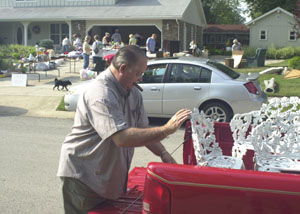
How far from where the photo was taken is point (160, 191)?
247 centimetres

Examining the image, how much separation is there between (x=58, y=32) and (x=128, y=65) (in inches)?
1389

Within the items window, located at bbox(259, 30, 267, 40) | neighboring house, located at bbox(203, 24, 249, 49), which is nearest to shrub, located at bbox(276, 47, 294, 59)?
window, located at bbox(259, 30, 267, 40)

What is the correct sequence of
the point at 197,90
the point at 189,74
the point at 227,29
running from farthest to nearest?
the point at 227,29
the point at 189,74
the point at 197,90

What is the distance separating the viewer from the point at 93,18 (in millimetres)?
32094

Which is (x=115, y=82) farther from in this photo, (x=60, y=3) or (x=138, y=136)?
(x=60, y=3)

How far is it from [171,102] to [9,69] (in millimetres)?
14273

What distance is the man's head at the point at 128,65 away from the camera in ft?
9.31

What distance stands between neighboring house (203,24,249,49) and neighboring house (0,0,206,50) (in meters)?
12.8

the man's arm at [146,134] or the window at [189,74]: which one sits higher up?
the window at [189,74]

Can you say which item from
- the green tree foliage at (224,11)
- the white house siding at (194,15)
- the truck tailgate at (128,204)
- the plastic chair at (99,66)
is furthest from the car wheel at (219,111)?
the green tree foliage at (224,11)

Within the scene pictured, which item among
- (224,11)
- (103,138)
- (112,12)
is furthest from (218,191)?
(224,11)

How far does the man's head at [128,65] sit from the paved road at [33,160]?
8.53 feet

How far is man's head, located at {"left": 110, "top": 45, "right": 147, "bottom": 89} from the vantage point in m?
2.84

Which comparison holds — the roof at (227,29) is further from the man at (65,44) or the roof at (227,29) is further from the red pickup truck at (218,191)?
the red pickup truck at (218,191)
